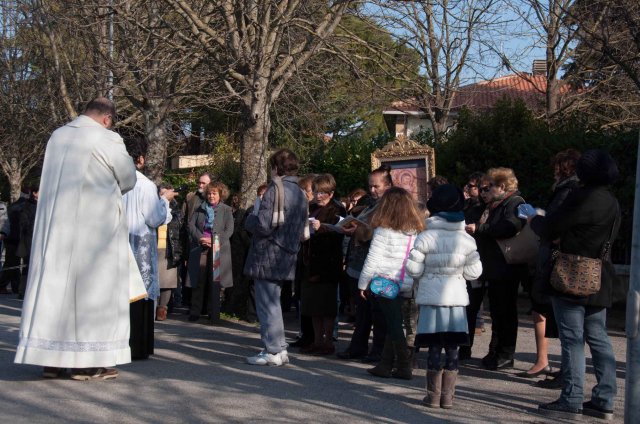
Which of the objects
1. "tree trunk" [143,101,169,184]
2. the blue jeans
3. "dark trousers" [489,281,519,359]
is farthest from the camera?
"tree trunk" [143,101,169,184]

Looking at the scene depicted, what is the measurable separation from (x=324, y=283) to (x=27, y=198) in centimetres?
976

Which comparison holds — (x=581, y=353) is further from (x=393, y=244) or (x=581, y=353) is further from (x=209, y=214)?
(x=209, y=214)

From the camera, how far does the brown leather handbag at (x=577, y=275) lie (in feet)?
23.6

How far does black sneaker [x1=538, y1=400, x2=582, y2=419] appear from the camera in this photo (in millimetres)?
7293

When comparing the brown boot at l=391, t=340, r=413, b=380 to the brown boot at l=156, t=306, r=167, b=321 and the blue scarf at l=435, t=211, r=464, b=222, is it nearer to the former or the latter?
the blue scarf at l=435, t=211, r=464, b=222

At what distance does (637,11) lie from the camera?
37.9 feet

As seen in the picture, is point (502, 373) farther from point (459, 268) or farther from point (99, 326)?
point (99, 326)

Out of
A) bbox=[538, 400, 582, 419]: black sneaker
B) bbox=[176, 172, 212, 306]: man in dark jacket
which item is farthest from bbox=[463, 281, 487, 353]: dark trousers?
bbox=[176, 172, 212, 306]: man in dark jacket

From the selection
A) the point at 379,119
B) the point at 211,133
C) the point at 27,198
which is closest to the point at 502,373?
the point at 27,198

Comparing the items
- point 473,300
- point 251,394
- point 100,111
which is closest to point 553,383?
point 473,300

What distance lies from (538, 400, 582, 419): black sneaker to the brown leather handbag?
2.63 feet

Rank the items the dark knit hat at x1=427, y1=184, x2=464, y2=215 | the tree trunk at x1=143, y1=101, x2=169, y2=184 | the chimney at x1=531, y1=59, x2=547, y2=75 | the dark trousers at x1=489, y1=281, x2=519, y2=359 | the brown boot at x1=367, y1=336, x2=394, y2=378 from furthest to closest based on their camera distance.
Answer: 1. the chimney at x1=531, y1=59, x2=547, y2=75
2. the tree trunk at x1=143, y1=101, x2=169, y2=184
3. the dark trousers at x1=489, y1=281, x2=519, y2=359
4. the brown boot at x1=367, y1=336, x2=394, y2=378
5. the dark knit hat at x1=427, y1=184, x2=464, y2=215

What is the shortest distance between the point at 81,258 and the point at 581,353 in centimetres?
383

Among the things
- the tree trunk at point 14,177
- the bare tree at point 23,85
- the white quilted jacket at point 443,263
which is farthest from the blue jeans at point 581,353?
the tree trunk at point 14,177
